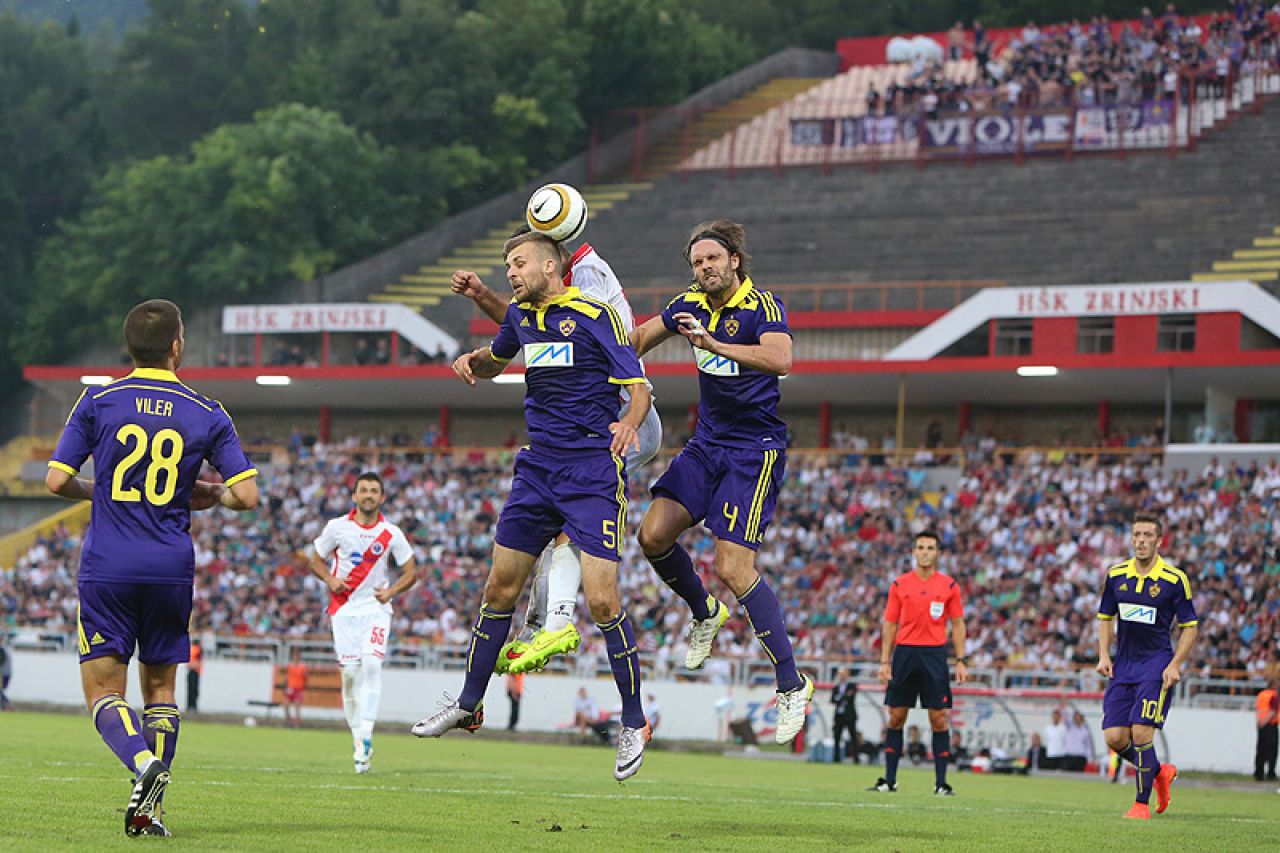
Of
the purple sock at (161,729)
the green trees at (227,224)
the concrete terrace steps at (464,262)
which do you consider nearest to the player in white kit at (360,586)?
the purple sock at (161,729)

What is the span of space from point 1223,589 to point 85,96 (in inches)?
1921

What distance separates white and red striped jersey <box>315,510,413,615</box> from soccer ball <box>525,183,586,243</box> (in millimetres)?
7448

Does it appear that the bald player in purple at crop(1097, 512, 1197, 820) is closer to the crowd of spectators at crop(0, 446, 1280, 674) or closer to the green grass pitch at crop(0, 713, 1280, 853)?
the green grass pitch at crop(0, 713, 1280, 853)

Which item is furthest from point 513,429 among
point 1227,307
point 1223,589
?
point 1223,589

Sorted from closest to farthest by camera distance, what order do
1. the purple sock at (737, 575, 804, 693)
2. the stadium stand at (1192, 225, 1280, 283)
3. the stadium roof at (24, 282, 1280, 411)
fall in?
the purple sock at (737, 575, 804, 693) < the stadium roof at (24, 282, 1280, 411) < the stadium stand at (1192, 225, 1280, 283)

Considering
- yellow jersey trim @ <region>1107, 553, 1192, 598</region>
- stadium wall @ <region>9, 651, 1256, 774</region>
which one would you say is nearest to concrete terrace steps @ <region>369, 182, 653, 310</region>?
stadium wall @ <region>9, 651, 1256, 774</region>

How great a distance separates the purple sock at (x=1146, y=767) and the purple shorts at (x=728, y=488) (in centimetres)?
538

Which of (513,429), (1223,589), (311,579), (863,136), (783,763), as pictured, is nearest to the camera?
(783,763)

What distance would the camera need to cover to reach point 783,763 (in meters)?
27.3

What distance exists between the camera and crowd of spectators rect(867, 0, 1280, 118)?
184ft

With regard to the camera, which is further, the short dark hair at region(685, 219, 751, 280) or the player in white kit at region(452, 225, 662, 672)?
the short dark hair at region(685, 219, 751, 280)

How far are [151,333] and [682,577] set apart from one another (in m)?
4.45

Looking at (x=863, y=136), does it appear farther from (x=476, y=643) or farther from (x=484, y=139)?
(x=476, y=643)

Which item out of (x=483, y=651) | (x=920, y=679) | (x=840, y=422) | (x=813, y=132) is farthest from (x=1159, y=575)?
(x=813, y=132)
